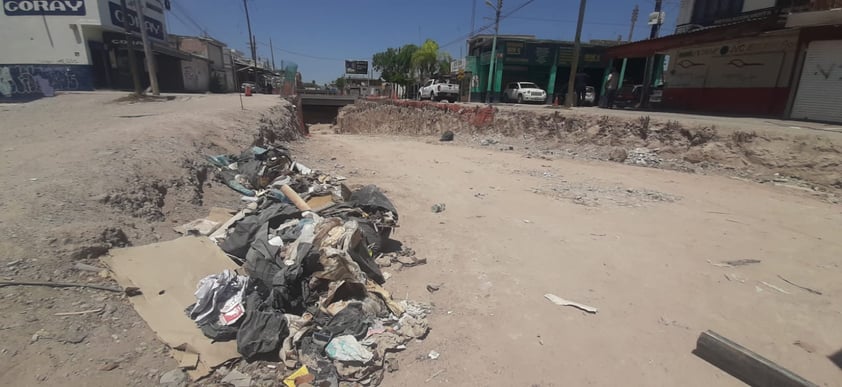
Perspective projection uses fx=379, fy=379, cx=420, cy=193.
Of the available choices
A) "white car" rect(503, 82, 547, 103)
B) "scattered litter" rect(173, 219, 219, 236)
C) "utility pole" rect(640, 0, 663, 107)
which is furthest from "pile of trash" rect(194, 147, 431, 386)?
"white car" rect(503, 82, 547, 103)

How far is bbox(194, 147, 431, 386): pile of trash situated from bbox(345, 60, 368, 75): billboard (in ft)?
183

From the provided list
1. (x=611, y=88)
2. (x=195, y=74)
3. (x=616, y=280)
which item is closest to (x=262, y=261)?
(x=616, y=280)

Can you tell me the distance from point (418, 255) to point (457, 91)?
961 inches

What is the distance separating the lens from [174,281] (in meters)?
3.18

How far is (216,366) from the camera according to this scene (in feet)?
8.57

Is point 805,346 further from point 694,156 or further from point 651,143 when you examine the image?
point 651,143

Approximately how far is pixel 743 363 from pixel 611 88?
18.4 metres

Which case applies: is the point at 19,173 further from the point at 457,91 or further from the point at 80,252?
the point at 457,91

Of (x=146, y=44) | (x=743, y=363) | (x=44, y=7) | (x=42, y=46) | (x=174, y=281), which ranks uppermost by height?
(x=44, y=7)

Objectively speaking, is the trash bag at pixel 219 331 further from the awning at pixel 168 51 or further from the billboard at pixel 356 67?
the billboard at pixel 356 67

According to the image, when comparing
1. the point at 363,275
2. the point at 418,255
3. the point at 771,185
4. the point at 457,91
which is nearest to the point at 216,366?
the point at 363,275

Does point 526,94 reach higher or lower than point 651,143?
higher

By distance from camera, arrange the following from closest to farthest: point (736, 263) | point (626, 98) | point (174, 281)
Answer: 1. point (174, 281)
2. point (736, 263)
3. point (626, 98)

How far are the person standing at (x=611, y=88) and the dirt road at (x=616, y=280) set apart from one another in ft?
37.1
